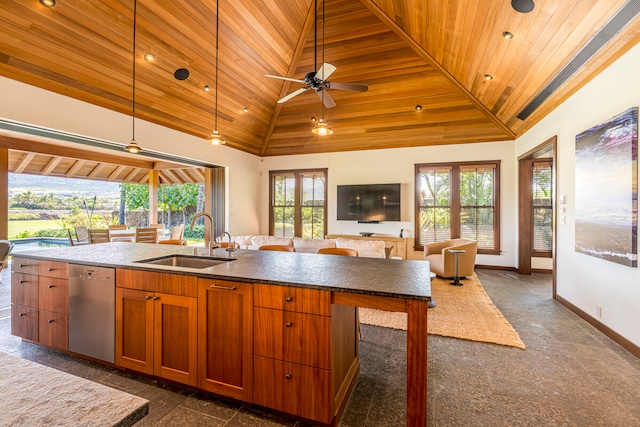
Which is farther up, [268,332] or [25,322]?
[268,332]

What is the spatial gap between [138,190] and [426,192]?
9816 millimetres

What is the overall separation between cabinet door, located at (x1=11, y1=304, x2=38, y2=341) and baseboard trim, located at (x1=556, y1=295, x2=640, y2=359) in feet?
18.4

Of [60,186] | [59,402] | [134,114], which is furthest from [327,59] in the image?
[60,186]

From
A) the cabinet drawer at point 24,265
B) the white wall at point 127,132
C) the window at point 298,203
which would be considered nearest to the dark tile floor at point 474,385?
the cabinet drawer at point 24,265

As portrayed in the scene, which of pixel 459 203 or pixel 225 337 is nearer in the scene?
pixel 225 337

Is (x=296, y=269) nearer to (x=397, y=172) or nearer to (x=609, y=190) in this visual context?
(x=609, y=190)

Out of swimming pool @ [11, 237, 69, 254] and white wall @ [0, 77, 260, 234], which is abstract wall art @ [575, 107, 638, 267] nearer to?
white wall @ [0, 77, 260, 234]

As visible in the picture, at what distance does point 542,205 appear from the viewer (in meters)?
6.02

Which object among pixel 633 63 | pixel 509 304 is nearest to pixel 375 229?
pixel 509 304

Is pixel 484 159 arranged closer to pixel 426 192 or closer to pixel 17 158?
pixel 426 192

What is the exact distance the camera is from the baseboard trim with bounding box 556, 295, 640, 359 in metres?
2.70

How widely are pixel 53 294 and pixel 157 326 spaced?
124 cm

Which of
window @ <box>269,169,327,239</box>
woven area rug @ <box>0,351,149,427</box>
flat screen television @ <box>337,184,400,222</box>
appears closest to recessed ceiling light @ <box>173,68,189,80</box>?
window @ <box>269,169,327,239</box>

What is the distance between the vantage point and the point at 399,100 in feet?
20.1
